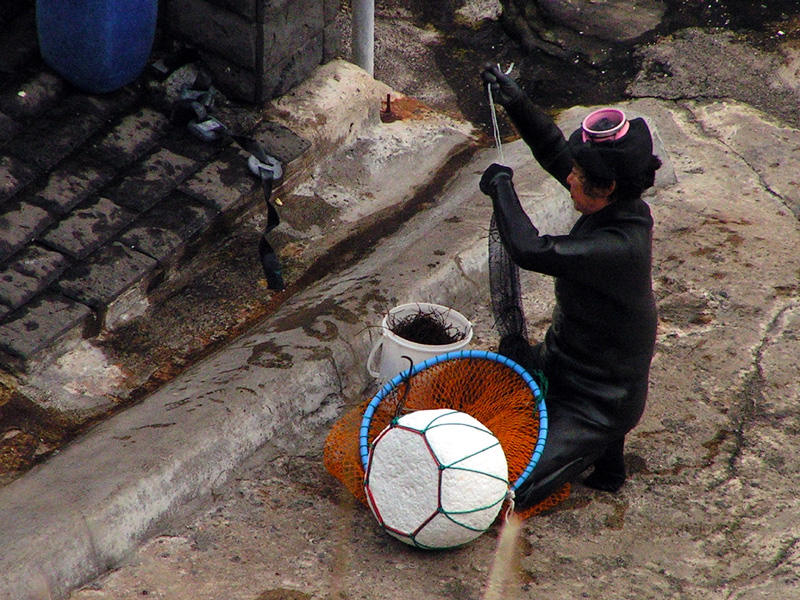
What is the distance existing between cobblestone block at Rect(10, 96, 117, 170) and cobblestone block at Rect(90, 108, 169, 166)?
97 millimetres

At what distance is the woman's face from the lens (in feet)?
11.0

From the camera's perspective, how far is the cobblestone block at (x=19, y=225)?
181 inches

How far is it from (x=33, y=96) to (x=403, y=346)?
264cm

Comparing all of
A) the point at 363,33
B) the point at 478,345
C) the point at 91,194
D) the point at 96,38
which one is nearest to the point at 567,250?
the point at 478,345

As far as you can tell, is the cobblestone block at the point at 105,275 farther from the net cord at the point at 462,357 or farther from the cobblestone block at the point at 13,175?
the net cord at the point at 462,357

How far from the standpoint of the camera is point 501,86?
3.72 metres

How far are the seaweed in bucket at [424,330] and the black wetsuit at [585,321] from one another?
14.5 inches

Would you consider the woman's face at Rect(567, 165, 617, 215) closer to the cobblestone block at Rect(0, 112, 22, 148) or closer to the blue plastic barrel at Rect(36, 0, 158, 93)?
the blue plastic barrel at Rect(36, 0, 158, 93)

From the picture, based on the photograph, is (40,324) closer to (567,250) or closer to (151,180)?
(151,180)

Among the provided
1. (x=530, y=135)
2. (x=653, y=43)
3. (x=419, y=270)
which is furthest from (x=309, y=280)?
(x=653, y=43)

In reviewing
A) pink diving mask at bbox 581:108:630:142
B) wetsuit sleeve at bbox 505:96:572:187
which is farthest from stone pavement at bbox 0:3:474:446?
pink diving mask at bbox 581:108:630:142

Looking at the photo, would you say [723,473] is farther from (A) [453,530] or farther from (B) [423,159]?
(B) [423,159]

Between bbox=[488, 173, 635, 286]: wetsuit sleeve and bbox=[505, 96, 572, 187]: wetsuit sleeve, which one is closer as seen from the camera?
bbox=[488, 173, 635, 286]: wetsuit sleeve

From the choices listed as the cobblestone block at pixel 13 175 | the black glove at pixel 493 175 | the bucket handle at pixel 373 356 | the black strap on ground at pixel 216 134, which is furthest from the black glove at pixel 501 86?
the cobblestone block at pixel 13 175
